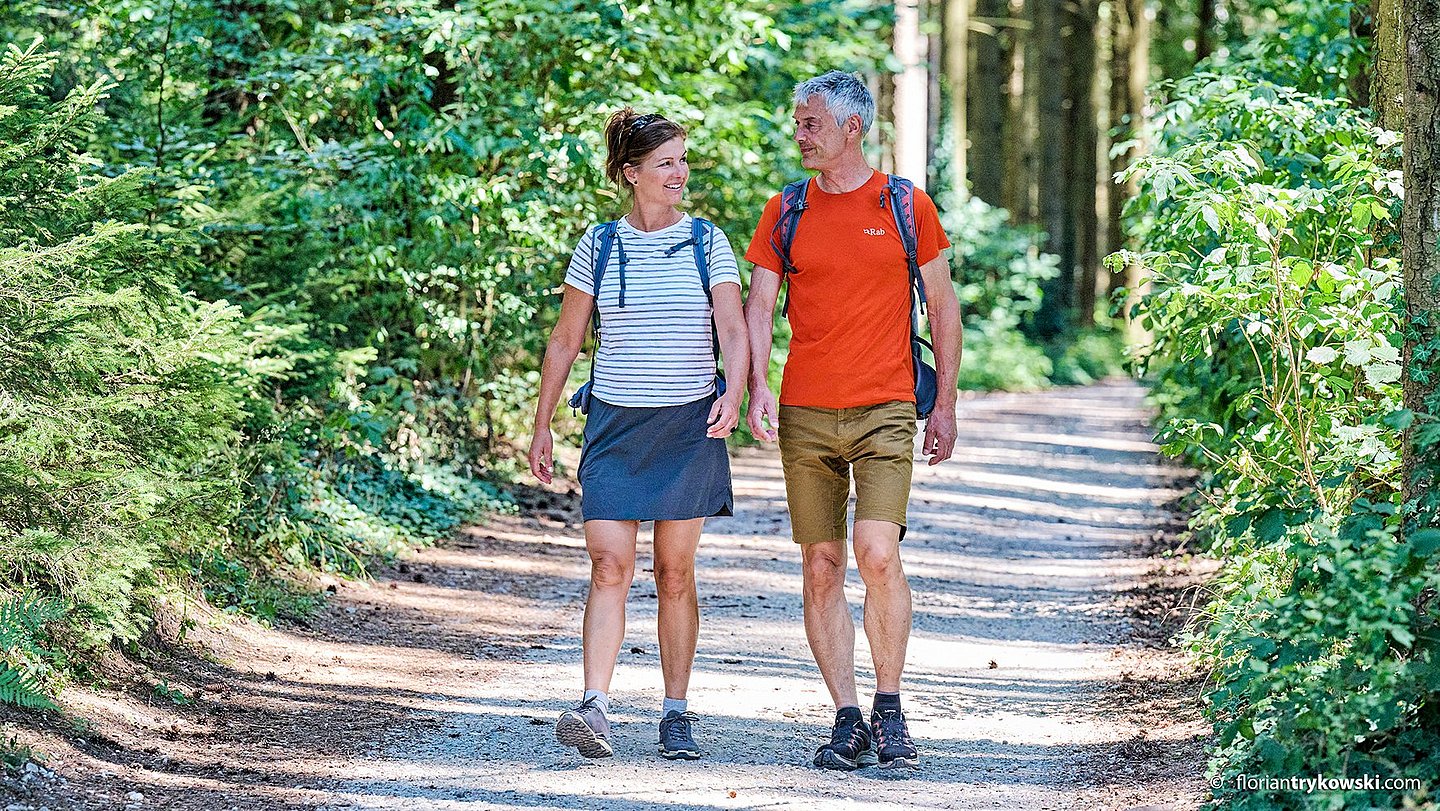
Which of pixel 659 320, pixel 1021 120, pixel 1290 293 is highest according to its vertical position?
pixel 1021 120

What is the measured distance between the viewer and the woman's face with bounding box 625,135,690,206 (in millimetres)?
5164

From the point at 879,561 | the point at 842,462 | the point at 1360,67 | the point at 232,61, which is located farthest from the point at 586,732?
the point at 232,61

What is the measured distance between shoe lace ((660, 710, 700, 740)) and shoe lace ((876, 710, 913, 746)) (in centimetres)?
67

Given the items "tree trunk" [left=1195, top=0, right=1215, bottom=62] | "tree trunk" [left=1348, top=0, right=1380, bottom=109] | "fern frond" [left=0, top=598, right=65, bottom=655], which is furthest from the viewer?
"tree trunk" [left=1195, top=0, right=1215, bottom=62]

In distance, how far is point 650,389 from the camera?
5176 mm

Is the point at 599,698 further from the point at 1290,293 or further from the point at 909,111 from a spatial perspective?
the point at 909,111

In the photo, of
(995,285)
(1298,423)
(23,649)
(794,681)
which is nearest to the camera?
(23,649)

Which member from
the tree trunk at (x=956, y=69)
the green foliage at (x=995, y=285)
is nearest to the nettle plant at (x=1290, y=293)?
→ the green foliage at (x=995, y=285)

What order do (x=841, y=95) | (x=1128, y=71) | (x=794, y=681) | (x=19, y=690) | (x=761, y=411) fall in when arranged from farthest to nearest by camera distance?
(x=1128, y=71) → (x=794, y=681) → (x=841, y=95) → (x=761, y=411) → (x=19, y=690)

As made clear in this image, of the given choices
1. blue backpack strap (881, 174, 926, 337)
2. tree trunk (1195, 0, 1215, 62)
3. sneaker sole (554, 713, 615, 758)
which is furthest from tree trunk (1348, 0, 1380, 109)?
tree trunk (1195, 0, 1215, 62)

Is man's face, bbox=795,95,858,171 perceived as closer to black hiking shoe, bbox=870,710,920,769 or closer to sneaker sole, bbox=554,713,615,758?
black hiking shoe, bbox=870,710,920,769

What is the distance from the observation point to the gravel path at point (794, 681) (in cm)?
490

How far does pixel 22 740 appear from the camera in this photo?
470 centimetres

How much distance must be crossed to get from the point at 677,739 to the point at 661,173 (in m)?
1.97
